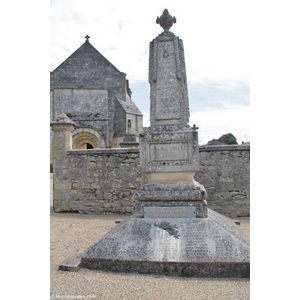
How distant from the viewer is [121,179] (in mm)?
8133

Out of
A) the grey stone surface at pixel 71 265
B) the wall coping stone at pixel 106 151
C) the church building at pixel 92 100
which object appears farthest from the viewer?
the church building at pixel 92 100

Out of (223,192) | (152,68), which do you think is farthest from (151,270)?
(223,192)

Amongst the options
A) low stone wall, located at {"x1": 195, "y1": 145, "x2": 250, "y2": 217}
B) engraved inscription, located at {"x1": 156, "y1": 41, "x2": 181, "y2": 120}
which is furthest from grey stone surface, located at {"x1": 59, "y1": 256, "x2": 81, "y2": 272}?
low stone wall, located at {"x1": 195, "y1": 145, "x2": 250, "y2": 217}

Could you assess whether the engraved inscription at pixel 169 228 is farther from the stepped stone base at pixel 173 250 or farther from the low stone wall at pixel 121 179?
the low stone wall at pixel 121 179

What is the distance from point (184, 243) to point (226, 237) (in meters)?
0.52

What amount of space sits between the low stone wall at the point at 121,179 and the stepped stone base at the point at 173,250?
4212mm

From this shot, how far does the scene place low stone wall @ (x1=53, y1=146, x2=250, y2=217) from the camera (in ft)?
25.6

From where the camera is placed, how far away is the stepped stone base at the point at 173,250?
3258 millimetres

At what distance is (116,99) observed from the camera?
21984 mm

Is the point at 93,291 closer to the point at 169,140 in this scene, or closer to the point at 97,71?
the point at 169,140

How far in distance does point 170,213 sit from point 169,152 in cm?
86

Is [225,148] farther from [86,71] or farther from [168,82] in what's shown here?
[86,71]

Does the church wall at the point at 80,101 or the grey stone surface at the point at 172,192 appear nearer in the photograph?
the grey stone surface at the point at 172,192

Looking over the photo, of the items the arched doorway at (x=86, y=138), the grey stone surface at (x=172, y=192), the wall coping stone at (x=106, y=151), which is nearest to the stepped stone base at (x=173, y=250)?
the grey stone surface at (x=172, y=192)
